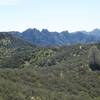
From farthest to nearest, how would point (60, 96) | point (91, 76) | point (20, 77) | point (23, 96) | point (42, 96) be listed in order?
point (91, 76)
point (20, 77)
point (60, 96)
point (42, 96)
point (23, 96)

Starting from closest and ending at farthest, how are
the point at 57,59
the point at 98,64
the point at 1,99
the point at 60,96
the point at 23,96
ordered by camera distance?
the point at 1,99 → the point at 23,96 → the point at 60,96 → the point at 98,64 → the point at 57,59

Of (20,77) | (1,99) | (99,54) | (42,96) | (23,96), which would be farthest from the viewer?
(99,54)

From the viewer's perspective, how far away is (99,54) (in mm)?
157875

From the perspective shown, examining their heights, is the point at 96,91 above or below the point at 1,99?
below

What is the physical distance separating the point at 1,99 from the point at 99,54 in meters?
107

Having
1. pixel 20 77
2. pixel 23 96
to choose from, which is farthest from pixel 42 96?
pixel 20 77

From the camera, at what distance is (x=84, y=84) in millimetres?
96812

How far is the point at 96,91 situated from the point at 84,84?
7372 mm

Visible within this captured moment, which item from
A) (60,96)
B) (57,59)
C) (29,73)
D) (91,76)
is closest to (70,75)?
(91,76)

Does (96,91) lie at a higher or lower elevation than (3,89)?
lower

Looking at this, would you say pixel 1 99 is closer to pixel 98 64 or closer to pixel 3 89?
pixel 3 89

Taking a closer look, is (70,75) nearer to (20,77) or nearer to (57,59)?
(20,77)

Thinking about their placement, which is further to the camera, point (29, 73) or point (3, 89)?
point (29, 73)

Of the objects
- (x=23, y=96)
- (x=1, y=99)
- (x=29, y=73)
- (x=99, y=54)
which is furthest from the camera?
(x=99, y=54)
